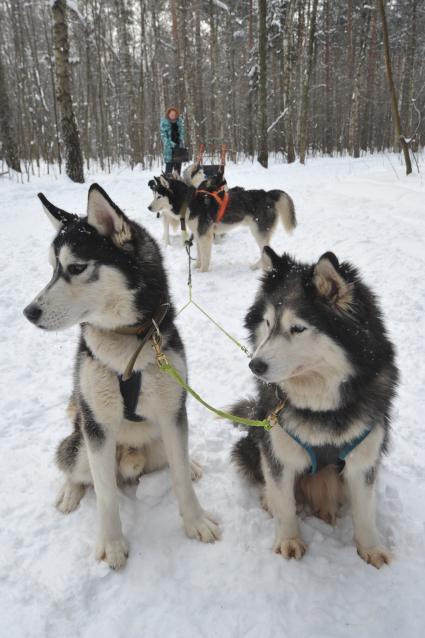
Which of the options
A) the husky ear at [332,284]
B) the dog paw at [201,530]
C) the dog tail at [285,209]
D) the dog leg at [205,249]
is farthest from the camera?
the dog tail at [285,209]

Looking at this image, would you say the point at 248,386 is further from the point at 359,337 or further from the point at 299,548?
the point at 359,337

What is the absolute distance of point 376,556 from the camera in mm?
1830

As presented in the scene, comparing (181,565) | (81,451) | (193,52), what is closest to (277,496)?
(181,565)

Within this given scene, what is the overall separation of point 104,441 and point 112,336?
493 millimetres

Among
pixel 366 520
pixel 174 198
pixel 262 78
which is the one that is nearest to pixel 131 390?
pixel 366 520

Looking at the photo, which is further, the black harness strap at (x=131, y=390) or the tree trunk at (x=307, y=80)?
the tree trunk at (x=307, y=80)

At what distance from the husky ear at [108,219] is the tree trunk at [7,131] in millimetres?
12499

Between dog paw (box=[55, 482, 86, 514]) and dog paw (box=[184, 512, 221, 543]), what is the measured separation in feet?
2.09

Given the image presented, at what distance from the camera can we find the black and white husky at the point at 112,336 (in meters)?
1.71

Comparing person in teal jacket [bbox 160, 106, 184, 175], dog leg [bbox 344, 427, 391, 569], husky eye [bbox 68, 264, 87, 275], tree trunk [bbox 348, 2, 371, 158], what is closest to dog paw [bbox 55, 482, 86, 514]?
husky eye [bbox 68, 264, 87, 275]

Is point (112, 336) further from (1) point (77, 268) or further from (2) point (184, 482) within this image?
(2) point (184, 482)

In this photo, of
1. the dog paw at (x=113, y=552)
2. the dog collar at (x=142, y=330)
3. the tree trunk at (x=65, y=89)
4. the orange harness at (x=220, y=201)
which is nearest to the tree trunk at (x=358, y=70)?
the tree trunk at (x=65, y=89)

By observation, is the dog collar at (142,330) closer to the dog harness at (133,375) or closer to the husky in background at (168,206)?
the dog harness at (133,375)

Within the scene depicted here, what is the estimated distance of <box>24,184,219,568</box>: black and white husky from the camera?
171 centimetres
